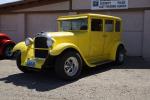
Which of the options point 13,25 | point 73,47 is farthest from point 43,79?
point 13,25

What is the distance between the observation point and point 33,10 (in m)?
16.4

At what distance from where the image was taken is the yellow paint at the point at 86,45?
8.94 m

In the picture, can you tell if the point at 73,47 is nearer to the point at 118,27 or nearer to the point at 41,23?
the point at 118,27

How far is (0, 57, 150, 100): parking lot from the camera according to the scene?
7.11 meters

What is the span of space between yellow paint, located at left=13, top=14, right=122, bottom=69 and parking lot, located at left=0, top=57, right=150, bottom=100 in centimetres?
52

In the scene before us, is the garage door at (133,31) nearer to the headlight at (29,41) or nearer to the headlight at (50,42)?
the headlight at (29,41)

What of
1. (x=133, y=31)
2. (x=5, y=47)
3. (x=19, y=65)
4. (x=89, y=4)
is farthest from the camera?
(x=89, y=4)

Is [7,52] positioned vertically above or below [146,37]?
below

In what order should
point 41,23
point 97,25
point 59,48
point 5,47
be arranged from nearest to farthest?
point 59,48 → point 97,25 → point 5,47 → point 41,23

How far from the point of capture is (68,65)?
8867mm

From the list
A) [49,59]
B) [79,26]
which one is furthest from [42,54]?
[79,26]

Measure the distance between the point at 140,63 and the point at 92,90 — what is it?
5.32m

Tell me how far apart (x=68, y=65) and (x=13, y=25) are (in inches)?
354

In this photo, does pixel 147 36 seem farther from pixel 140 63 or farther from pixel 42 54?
pixel 42 54
